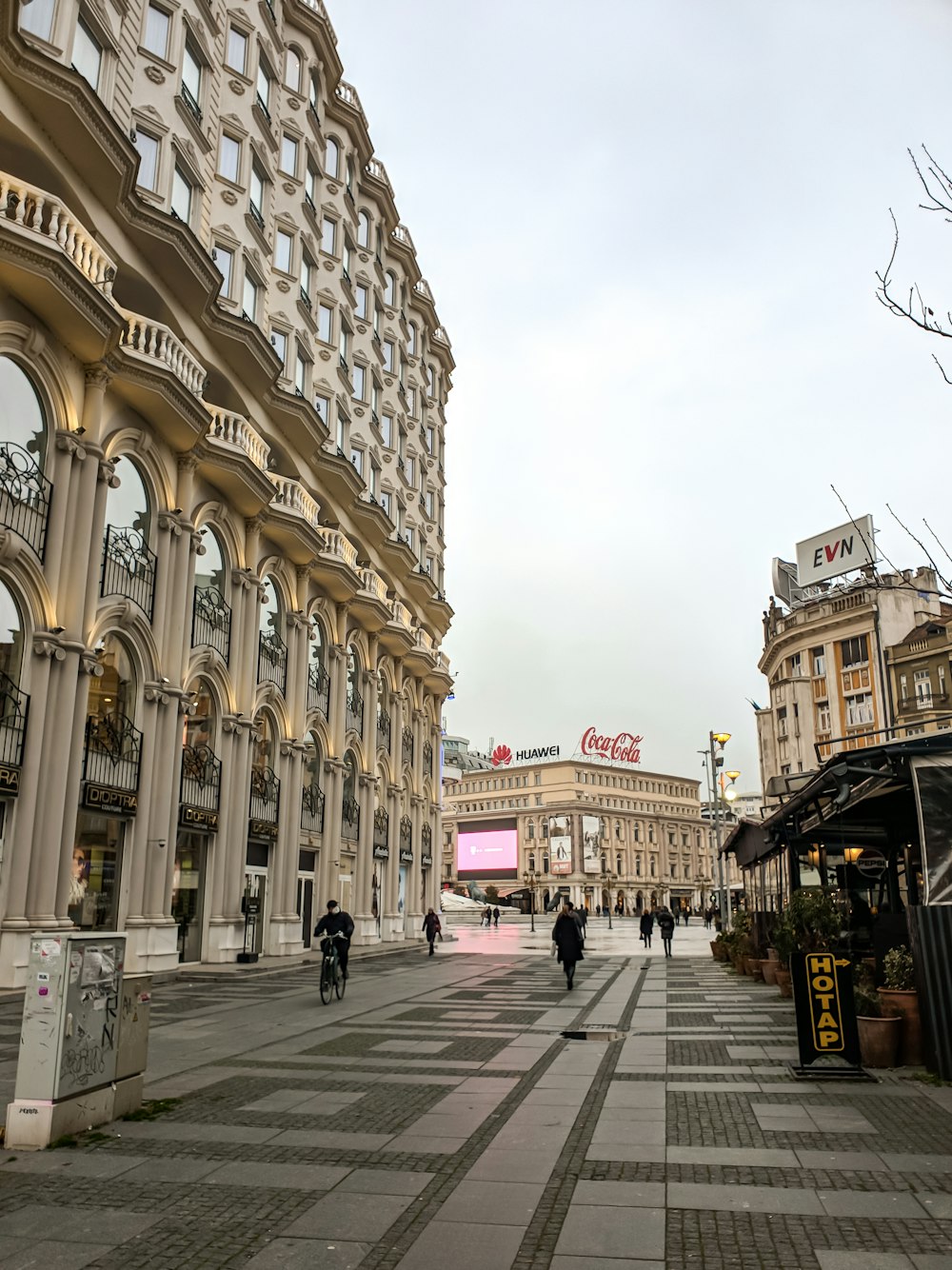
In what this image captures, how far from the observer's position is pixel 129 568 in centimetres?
2250

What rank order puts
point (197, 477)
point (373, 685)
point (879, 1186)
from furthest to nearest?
1. point (373, 685)
2. point (197, 477)
3. point (879, 1186)

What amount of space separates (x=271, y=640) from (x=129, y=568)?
8.50 meters

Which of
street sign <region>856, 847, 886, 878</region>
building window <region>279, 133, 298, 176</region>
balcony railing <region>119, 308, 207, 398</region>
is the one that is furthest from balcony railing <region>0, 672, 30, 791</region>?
building window <region>279, 133, 298, 176</region>

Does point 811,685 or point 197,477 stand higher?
point 811,685

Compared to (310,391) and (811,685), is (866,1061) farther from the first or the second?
(811,685)

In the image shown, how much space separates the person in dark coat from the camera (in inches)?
851

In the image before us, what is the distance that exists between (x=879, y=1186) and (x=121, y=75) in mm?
24923

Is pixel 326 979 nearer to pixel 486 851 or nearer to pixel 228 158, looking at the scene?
pixel 228 158

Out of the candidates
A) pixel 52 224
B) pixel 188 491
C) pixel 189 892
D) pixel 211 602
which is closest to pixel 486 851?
pixel 189 892

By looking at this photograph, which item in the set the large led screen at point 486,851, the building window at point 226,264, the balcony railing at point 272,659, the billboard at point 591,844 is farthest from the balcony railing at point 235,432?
the large led screen at point 486,851

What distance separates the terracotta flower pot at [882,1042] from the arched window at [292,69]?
34.9 meters

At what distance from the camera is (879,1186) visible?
6.59m

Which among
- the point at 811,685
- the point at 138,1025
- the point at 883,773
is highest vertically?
the point at 811,685

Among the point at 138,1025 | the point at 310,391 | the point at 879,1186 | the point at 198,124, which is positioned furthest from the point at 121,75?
the point at 879,1186
